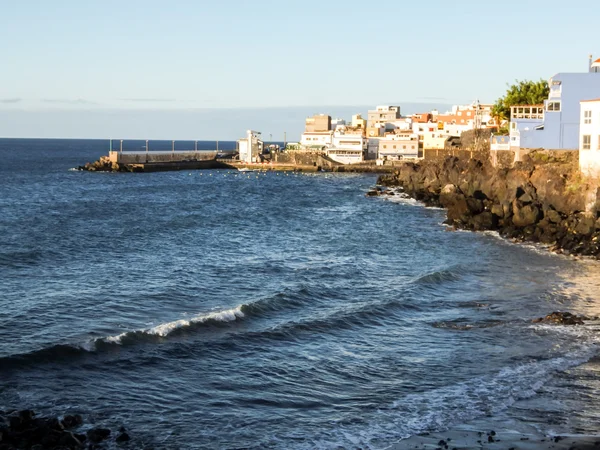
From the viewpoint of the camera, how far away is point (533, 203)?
157ft

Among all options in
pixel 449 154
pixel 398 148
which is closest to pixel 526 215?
pixel 449 154

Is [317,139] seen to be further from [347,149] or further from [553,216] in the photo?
[553,216]

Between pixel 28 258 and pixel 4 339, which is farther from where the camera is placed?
pixel 28 258

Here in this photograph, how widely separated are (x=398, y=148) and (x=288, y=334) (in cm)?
9672

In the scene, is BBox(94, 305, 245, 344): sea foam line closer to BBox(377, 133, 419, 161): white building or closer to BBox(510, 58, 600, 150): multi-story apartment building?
BBox(510, 58, 600, 150): multi-story apartment building

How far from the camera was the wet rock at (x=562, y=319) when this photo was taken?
80.6 feet

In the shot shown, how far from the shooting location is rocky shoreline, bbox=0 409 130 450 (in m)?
14.9

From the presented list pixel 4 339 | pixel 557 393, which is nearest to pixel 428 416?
pixel 557 393

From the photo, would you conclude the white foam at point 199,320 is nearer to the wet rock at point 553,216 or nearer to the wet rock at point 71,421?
the wet rock at point 71,421

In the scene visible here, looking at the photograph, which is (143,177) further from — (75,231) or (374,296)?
(374,296)

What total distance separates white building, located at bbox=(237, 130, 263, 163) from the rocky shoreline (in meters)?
109

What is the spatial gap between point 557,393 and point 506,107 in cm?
7643

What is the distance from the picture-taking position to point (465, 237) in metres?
45.7

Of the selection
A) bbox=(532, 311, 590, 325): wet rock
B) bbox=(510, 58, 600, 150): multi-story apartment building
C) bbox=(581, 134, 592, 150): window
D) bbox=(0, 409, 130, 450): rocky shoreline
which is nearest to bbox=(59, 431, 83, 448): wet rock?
bbox=(0, 409, 130, 450): rocky shoreline
